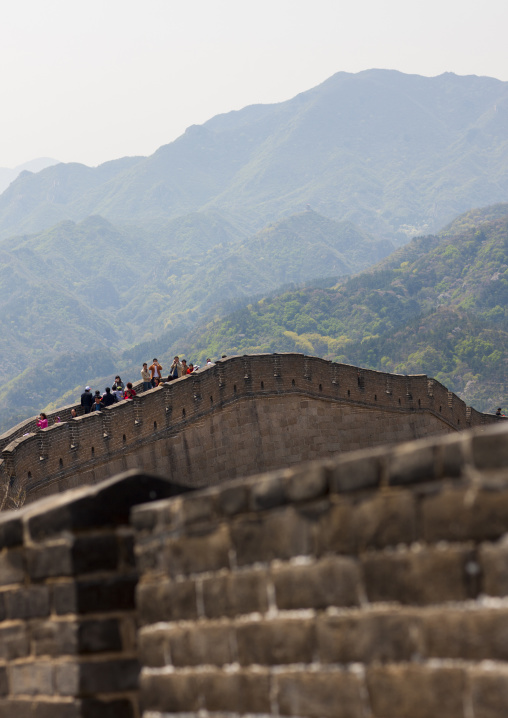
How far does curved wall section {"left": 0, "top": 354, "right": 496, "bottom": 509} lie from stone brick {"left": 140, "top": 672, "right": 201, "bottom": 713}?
13212mm

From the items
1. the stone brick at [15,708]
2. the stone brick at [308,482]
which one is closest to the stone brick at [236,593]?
the stone brick at [308,482]

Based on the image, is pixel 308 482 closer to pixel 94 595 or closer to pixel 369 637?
pixel 369 637

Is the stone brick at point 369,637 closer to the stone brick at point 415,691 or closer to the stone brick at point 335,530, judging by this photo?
the stone brick at point 415,691

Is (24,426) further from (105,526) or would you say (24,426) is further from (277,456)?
(105,526)

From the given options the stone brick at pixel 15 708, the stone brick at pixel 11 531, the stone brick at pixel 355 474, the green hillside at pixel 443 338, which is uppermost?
the green hillside at pixel 443 338

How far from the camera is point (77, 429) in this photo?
1995 cm

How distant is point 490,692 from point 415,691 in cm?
29

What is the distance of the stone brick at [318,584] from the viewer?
4121mm

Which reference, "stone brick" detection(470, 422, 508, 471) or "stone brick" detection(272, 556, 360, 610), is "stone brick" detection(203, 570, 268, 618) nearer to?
"stone brick" detection(272, 556, 360, 610)

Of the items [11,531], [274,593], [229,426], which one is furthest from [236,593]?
[229,426]

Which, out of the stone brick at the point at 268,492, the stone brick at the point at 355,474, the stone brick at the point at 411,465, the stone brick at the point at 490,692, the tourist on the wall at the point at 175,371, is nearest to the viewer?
the stone brick at the point at 490,692

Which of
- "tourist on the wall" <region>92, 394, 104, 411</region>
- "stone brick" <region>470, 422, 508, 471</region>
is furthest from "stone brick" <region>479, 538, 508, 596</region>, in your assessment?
"tourist on the wall" <region>92, 394, 104, 411</region>

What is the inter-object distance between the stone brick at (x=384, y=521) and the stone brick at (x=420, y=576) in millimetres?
40

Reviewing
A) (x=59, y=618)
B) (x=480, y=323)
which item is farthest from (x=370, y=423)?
(x=480, y=323)
